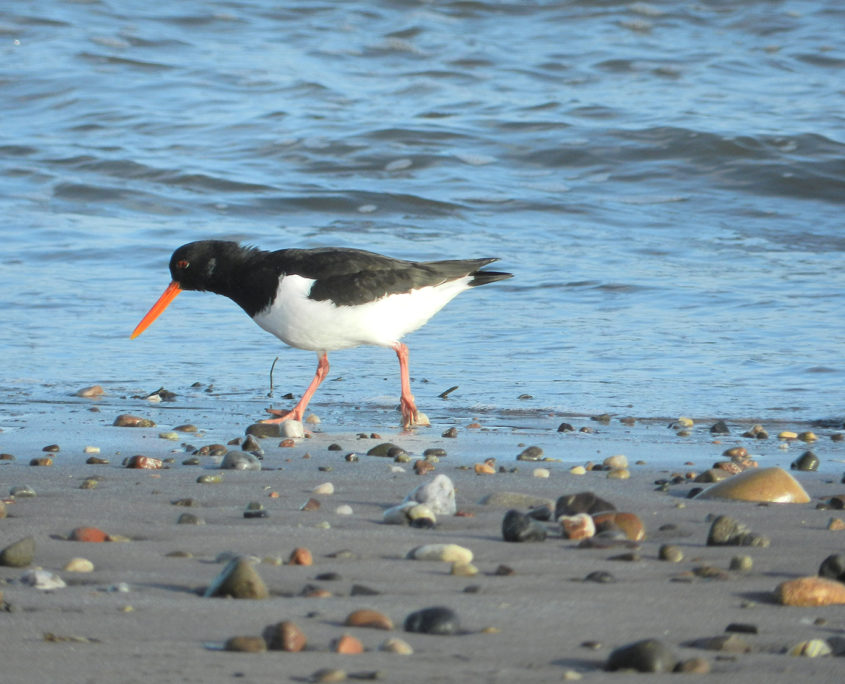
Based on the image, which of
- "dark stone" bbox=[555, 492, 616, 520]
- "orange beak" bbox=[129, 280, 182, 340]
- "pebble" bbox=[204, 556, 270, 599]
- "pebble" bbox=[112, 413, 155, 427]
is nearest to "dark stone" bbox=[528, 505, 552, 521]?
"dark stone" bbox=[555, 492, 616, 520]

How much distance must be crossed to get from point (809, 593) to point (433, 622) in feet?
Result: 2.90

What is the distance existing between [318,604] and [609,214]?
9.93 m

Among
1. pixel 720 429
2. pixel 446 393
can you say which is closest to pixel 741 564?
pixel 720 429

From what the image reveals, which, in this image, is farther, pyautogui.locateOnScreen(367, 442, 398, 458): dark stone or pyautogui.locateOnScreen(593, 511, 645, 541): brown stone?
pyautogui.locateOnScreen(367, 442, 398, 458): dark stone

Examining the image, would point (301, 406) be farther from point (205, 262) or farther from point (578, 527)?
point (578, 527)

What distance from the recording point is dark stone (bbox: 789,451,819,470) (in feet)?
14.9

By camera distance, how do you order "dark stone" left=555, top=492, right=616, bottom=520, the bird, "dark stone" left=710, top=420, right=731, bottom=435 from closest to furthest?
"dark stone" left=555, top=492, right=616, bottom=520 < "dark stone" left=710, top=420, right=731, bottom=435 < the bird

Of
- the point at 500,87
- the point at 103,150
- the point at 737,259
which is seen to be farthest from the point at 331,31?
the point at 737,259

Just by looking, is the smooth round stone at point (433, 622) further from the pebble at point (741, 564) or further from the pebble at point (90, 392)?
the pebble at point (90, 392)

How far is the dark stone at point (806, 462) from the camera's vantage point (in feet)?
14.9

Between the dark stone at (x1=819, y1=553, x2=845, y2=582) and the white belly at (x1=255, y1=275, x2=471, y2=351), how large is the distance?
3480 mm

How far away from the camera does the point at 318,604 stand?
8.55ft

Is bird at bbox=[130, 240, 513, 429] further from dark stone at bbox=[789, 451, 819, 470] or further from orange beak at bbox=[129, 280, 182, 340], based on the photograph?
dark stone at bbox=[789, 451, 819, 470]

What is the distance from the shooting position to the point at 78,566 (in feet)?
9.53
